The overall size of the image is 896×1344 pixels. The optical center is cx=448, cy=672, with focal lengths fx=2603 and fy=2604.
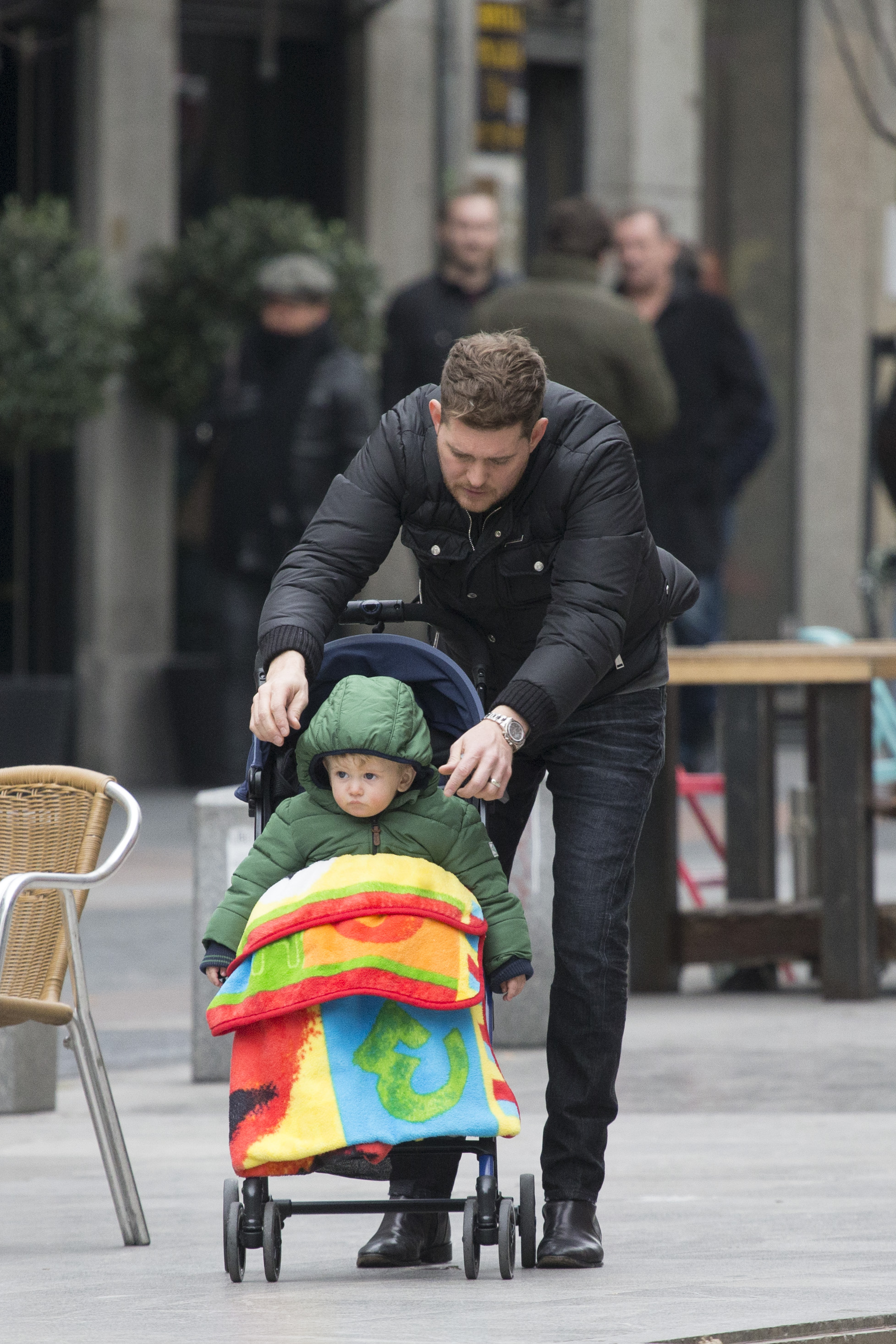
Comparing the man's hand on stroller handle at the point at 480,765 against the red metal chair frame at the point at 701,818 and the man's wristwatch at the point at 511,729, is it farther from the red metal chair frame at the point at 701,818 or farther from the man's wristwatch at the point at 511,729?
the red metal chair frame at the point at 701,818

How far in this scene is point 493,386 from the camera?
14.3 ft

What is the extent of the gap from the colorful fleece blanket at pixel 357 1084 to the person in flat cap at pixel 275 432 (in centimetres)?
781

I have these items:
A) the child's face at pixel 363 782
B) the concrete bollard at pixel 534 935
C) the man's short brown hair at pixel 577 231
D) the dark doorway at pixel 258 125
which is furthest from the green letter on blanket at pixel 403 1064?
the dark doorway at pixel 258 125

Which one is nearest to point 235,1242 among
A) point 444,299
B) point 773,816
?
point 773,816

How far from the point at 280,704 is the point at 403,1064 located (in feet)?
2.10

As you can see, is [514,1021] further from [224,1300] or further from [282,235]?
[282,235]

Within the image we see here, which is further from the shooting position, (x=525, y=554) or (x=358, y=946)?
(x=525, y=554)

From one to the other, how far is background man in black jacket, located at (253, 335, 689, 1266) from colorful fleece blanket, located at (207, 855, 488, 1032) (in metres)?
0.27

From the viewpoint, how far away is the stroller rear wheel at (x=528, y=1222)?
4.50 meters

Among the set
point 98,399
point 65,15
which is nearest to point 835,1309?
point 98,399

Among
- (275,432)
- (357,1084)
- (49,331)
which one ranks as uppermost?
(49,331)

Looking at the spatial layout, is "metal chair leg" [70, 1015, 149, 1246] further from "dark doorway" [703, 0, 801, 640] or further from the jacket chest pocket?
"dark doorway" [703, 0, 801, 640]

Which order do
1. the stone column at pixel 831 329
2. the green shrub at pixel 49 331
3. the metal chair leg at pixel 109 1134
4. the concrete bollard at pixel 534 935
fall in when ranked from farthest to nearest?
the stone column at pixel 831 329, the green shrub at pixel 49 331, the concrete bollard at pixel 534 935, the metal chair leg at pixel 109 1134

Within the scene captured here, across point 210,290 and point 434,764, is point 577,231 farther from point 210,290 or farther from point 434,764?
point 434,764
